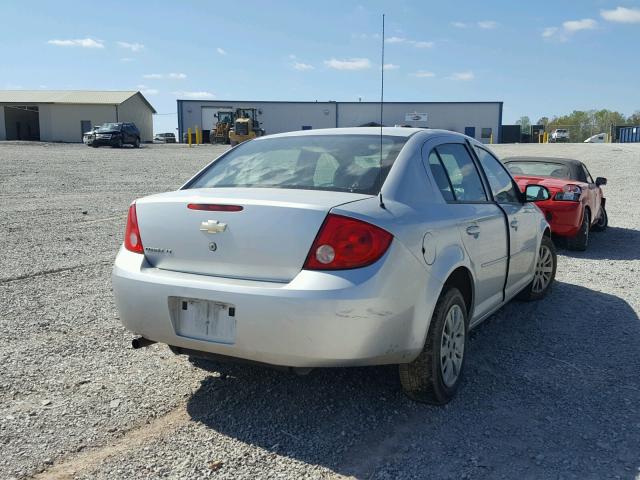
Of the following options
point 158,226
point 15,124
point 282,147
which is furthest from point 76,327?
point 15,124

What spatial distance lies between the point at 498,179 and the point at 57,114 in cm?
6004

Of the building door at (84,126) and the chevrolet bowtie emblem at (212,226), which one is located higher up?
the building door at (84,126)

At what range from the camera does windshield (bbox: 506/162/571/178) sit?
30.6 feet

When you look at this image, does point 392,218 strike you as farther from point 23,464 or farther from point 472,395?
point 23,464

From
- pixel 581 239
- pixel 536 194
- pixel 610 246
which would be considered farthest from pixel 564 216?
pixel 536 194

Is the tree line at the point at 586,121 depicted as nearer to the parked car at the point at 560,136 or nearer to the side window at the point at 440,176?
the parked car at the point at 560,136

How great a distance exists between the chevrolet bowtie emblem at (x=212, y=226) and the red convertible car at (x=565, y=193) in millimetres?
5668

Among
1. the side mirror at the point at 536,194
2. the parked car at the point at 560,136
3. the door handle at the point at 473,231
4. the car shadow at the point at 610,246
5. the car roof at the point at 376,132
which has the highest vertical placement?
the parked car at the point at 560,136

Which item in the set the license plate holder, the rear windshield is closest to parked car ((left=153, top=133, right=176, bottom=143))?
the rear windshield

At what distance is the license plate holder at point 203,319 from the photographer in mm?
3143

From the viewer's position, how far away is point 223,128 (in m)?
51.1

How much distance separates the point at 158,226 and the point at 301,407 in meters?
1.35

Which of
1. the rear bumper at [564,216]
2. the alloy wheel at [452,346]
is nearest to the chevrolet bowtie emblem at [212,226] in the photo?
the alloy wheel at [452,346]

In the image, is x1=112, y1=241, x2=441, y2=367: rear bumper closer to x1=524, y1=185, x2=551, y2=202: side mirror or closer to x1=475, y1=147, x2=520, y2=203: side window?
x1=475, y1=147, x2=520, y2=203: side window
